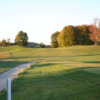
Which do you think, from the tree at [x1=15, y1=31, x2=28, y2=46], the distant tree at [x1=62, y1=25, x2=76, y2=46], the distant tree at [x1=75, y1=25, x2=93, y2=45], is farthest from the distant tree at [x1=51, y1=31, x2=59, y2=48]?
the distant tree at [x1=75, y1=25, x2=93, y2=45]

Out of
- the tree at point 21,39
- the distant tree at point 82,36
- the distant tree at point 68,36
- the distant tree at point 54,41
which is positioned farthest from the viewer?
the distant tree at point 54,41

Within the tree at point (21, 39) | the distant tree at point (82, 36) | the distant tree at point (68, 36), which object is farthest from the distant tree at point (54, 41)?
the distant tree at point (82, 36)

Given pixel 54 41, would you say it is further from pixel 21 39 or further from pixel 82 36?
pixel 82 36

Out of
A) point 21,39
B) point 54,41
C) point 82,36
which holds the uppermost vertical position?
point 21,39

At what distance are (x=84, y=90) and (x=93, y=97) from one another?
0.95 m

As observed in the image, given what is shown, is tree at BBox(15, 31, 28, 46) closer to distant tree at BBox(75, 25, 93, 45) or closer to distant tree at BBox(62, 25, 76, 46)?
distant tree at BBox(62, 25, 76, 46)

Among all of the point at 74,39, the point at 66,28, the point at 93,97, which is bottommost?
the point at 93,97

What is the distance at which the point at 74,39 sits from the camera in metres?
68.1

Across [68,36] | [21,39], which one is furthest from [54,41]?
[68,36]

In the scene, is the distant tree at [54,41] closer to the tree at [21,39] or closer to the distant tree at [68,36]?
the tree at [21,39]

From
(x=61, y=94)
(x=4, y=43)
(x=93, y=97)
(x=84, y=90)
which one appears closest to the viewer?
(x=93, y=97)

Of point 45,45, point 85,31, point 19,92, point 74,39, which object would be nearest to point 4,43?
point 45,45

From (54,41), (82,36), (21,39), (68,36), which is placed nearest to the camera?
(68,36)

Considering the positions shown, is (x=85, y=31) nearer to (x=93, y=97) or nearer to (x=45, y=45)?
(x=45, y=45)
